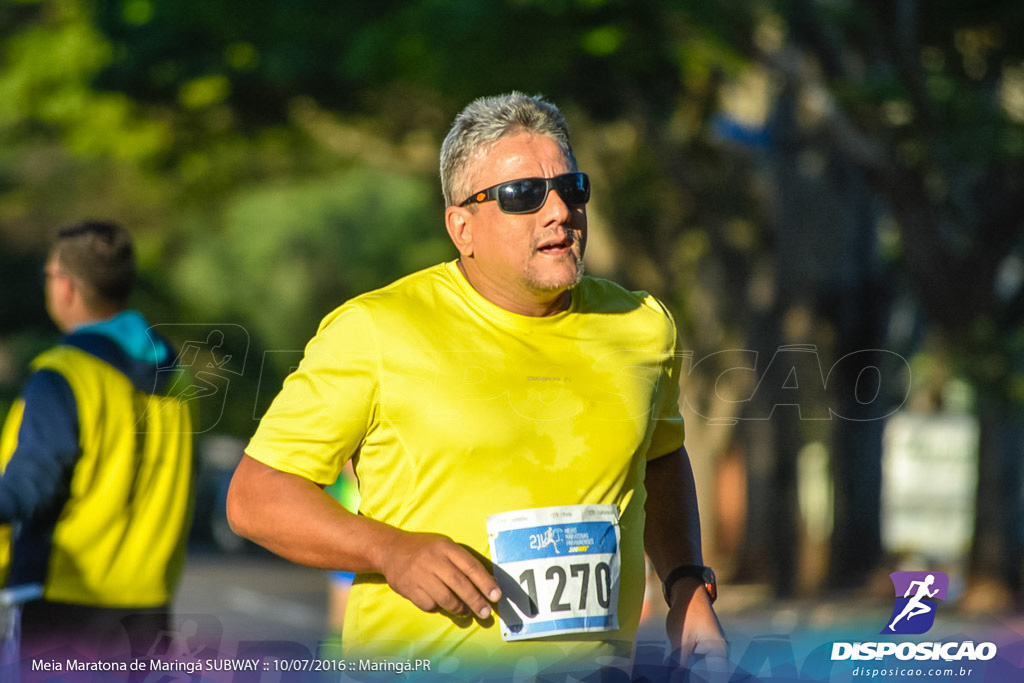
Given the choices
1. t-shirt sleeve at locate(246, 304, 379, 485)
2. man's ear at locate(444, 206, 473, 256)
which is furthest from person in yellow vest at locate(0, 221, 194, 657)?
man's ear at locate(444, 206, 473, 256)

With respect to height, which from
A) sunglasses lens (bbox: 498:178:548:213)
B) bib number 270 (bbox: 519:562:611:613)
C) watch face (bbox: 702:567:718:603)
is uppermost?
sunglasses lens (bbox: 498:178:548:213)

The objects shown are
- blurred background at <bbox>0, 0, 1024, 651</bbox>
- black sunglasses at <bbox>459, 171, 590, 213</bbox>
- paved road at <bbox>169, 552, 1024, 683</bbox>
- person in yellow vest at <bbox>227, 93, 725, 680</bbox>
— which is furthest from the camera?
blurred background at <bbox>0, 0, 1024, 651</bbox>

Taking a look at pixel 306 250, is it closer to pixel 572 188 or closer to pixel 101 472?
pixel 101 472

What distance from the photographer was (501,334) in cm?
321

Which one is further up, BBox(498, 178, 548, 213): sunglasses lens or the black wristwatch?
BBox(498, 178, 548, 213): sunglasses lens

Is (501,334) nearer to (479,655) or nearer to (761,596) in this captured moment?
(479,655)

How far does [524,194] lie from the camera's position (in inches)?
129

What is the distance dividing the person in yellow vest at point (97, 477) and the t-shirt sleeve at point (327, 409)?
4.32ft

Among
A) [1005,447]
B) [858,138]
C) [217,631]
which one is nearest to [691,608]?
[217,631]

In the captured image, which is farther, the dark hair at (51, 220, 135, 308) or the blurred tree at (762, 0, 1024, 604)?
the blurred tree at (762, 0, 1024, 604)

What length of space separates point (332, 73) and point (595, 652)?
11259mm

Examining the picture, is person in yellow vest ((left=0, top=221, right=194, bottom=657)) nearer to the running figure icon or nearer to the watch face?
the watch face

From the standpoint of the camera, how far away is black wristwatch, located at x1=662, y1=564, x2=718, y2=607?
11.3 feet

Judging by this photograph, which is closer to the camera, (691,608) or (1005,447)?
(691,608)
